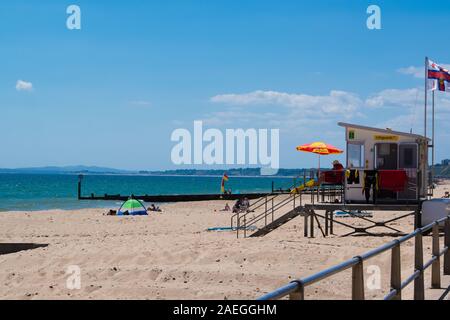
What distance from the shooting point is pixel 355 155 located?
21109mm

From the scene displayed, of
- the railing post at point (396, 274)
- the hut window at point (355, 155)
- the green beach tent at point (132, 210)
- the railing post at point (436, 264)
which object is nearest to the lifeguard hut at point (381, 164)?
the hut window at point (355, 155)

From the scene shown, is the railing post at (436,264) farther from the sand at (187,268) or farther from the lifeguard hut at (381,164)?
the lifeguard hut at (381,164)

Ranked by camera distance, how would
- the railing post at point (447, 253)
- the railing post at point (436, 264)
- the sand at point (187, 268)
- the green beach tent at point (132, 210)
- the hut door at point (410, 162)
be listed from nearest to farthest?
the railing post at point (436, 264) < the railing post at point (447, 253) < the sand at point (187, 268) < the hut door at point (410, 162) < the green beach tent at point (132, 210)

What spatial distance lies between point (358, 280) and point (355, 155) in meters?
16.3

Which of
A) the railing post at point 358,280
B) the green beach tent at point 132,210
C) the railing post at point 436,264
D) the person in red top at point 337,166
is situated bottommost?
the green beach tent at point 132,210

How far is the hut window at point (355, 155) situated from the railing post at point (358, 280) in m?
16.2

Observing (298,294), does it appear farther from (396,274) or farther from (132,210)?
(132,210)

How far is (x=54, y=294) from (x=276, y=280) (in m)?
4.51

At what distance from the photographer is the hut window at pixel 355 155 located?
21.0 metres

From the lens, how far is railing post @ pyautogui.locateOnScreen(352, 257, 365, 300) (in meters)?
5.02
